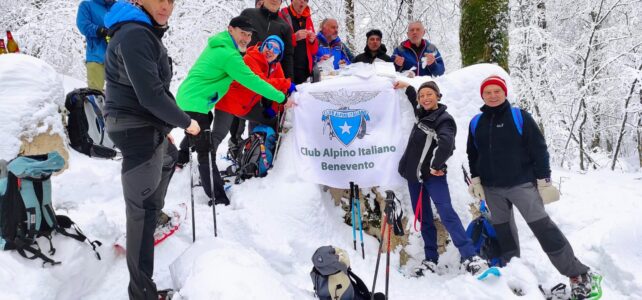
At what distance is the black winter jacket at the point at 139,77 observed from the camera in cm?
267

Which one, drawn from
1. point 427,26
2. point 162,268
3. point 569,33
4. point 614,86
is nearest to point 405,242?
point 162,268

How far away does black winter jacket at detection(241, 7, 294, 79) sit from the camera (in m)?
5.48

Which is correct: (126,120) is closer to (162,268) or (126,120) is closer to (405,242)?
(162,268)

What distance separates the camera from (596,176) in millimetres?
7227

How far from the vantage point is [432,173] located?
4391 millimetres

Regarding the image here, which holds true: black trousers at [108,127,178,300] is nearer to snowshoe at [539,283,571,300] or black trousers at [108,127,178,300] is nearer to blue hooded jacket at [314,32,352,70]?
snowshoe at [539,283,571,300]

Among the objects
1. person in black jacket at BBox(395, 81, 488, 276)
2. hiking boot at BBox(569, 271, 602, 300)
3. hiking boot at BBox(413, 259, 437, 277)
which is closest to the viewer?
hiking boot at BBox(569, 271, 602, 300)

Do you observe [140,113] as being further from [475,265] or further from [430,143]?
[475,265]

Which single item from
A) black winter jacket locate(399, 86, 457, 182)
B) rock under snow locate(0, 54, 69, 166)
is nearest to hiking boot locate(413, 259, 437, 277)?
black winter jacket locate(399, 86, 457, 182)

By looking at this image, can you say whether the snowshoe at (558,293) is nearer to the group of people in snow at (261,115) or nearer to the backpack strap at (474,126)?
the group of people in snow at (261,115)

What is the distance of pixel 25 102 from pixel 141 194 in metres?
2.11

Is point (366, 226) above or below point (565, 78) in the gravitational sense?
below

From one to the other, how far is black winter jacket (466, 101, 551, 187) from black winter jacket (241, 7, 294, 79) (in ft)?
8.47

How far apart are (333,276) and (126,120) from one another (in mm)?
1727
